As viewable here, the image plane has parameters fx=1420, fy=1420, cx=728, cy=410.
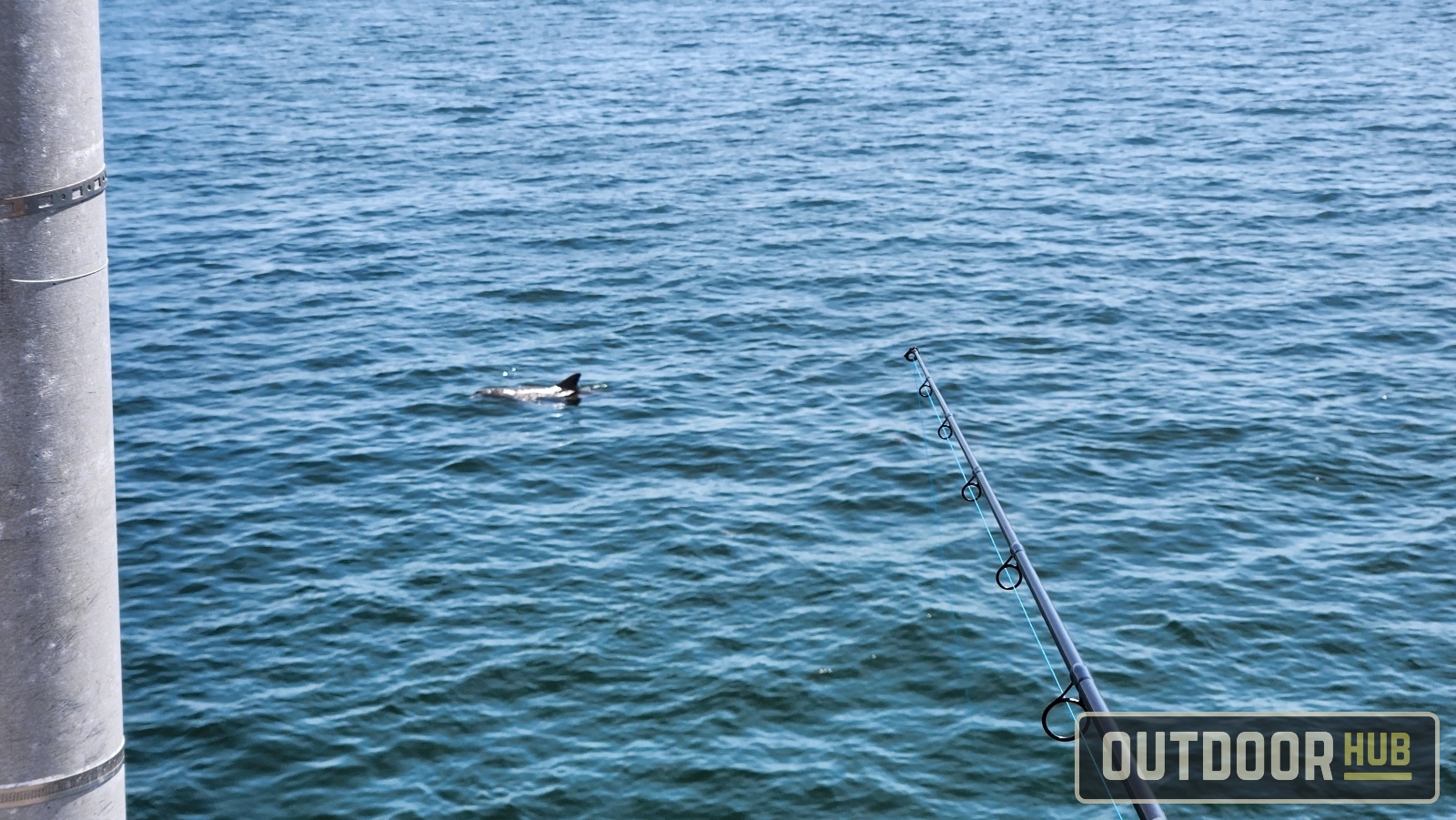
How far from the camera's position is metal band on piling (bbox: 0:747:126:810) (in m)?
5.13

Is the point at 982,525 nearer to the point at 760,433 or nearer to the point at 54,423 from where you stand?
the point at 760,433

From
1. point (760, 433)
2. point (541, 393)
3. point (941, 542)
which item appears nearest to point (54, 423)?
point (941, 542)

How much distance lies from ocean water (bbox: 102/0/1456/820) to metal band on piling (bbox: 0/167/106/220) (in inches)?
351

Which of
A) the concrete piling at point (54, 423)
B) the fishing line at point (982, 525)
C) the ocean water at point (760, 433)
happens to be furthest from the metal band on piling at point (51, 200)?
the ocean water at point (760, 433)

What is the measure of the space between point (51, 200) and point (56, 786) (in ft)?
7.06

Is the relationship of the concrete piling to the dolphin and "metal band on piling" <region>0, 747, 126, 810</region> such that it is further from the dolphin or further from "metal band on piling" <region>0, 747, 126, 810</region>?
the dolphin

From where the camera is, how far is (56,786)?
5246 mm

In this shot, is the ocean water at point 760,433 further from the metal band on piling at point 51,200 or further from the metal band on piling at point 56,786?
the metal band on piling at point 51,200

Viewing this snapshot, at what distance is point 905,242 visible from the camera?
97.3 ft

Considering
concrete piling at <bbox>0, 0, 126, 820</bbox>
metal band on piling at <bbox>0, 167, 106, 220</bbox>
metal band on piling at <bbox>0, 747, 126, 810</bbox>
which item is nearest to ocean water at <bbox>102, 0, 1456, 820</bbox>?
metal band on piling at <bbox>0, 747, 126, 810</bbox>

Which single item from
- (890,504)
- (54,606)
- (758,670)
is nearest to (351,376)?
(890,504)

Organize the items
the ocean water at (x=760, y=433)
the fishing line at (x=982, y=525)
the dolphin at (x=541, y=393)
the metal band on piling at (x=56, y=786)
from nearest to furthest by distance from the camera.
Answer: the metal band on piling at (x=56, y=786)
the fishing line at (x=982, y=525)
the ocean water at (x=760, y=433)
the dolphin at (x=541, y=393)

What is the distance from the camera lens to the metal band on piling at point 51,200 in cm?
471

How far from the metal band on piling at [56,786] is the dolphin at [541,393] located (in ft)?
54.5
